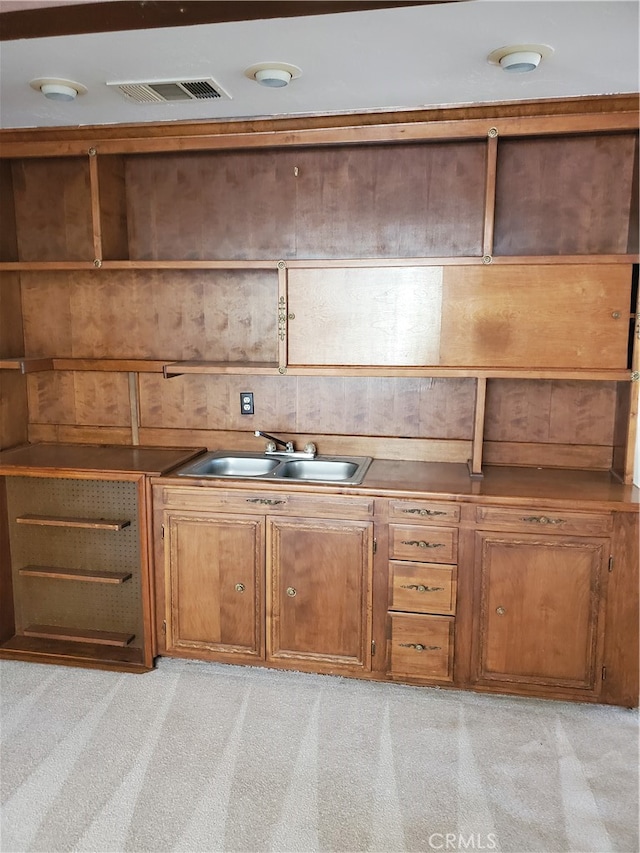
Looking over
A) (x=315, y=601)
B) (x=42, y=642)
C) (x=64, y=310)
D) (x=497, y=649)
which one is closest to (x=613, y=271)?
(x=497, y=649)

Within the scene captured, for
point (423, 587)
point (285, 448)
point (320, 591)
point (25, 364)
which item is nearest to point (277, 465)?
point (285, 448)

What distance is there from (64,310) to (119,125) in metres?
0.99

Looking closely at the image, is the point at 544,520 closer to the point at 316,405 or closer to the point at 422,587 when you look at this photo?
the point at 422,587

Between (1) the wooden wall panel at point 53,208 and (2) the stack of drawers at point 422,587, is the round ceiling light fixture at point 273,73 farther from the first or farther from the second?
(2) the stack of drawers at point 422,587

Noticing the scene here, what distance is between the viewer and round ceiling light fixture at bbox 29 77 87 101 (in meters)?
2.30

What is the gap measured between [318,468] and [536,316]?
1220 mm

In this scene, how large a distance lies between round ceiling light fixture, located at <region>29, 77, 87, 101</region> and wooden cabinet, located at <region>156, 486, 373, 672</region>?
1610 millimetres

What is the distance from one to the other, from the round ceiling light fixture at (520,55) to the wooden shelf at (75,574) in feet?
8.38

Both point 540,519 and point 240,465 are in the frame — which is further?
point 240,465

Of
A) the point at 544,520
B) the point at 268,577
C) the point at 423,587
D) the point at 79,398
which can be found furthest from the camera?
the point at 79,398

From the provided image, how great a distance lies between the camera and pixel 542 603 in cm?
252

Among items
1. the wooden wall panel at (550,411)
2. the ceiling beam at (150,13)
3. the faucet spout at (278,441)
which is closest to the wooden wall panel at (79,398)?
the faucet spout at (278,441)

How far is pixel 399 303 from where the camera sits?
2.72 metres

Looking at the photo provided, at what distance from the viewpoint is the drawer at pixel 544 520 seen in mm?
2447
